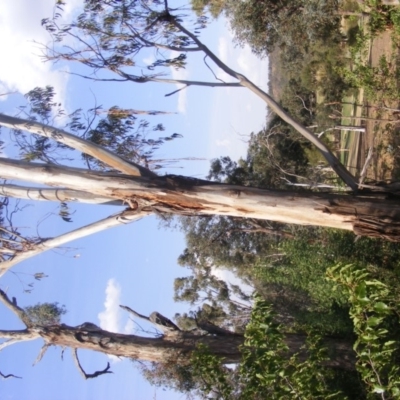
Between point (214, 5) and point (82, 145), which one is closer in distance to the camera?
point (82, 145)

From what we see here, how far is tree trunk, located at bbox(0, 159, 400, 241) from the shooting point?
245 inches

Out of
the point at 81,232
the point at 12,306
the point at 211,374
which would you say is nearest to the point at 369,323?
the point at 211,374

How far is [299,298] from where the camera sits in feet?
64.6

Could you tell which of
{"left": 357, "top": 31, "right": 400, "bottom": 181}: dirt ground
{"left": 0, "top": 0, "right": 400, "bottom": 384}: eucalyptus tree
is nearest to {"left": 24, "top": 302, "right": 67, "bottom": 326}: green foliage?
{"left": 0, "top": 0, "right": 400, "bottom": 384}: eucalyptus tree

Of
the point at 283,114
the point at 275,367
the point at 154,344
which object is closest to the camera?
the point at 275,367

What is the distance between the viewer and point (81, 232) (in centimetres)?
716

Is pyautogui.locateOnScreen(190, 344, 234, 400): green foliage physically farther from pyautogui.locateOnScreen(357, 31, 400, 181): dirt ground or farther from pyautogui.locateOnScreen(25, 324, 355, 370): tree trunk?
pyautogui.locateOnScreen(357, 31, 400, 181): dirt ground

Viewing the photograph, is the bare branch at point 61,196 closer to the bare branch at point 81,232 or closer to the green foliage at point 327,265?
the bare branch at point 81,232

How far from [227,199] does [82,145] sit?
7.61ft

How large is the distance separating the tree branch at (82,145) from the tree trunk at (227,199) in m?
0.29

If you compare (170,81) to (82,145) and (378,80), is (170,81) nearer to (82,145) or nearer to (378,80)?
(82,145)

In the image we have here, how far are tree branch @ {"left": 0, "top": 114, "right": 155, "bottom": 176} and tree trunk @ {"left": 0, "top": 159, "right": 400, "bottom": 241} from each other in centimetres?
29

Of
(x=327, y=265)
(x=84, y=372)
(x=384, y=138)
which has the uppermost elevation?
(x=384, y=138)

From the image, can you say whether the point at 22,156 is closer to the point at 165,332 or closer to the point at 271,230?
the point at 165,332
